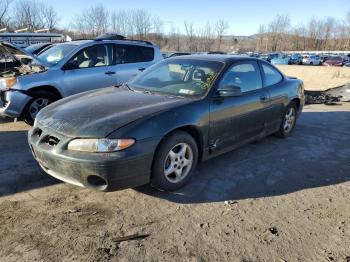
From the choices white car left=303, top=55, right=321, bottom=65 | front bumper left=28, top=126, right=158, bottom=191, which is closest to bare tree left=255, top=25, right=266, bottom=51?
white car left=303, top=55, right=321, bottom=65

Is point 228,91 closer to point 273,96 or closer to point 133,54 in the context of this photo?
point 273,96

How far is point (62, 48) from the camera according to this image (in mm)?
7465

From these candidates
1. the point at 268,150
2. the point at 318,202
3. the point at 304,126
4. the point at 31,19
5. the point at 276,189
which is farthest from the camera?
Result: the point at 31,19

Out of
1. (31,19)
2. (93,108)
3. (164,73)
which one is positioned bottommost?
(93,108)

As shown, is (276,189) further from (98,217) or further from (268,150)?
(98,217)

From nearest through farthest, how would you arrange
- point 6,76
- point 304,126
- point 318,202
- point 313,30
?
point 318,202 → point 6,76 → point 304,126 → point 313,30

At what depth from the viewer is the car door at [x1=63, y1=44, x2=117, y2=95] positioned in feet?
22.5

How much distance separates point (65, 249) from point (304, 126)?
589cm

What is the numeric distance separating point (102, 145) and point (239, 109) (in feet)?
6.99

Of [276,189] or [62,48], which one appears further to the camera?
[62,48]

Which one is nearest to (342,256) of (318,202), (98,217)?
(318,202)

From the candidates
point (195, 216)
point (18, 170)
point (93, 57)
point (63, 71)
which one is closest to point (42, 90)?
point (63, 71)

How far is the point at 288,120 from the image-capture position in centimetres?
630

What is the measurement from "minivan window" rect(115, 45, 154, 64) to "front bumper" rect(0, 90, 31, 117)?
220cm
